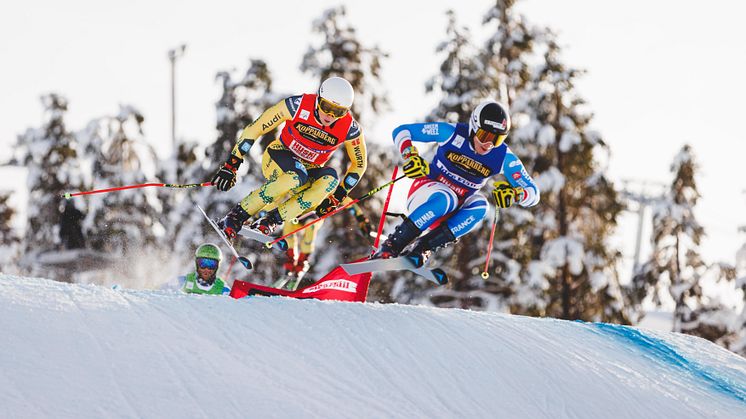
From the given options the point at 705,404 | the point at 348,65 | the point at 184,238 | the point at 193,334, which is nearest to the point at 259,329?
the point at 193,334

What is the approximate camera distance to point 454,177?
754cm

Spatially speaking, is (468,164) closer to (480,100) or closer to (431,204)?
(431,204)

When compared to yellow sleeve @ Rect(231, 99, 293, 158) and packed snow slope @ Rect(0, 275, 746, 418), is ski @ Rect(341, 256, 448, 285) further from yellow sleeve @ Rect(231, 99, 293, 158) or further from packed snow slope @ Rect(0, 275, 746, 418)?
yellow sleeve @ Rect(231, 99, 293, 158)

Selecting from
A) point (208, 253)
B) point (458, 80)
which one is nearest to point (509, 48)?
point (458, 80)

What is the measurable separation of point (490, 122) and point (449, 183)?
738 millimetres

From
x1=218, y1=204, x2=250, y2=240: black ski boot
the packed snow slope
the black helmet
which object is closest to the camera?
the packed snow slope

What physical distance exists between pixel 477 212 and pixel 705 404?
2526 mm

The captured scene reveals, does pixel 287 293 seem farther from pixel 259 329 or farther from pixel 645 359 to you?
pixel 645 359

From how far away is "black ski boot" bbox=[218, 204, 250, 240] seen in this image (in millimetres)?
8070

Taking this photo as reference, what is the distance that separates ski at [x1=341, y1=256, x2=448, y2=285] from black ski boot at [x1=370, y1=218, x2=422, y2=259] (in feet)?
0.39

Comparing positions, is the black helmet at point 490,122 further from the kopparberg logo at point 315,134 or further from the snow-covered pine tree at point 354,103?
the snow-covered pine tree at point 354,103

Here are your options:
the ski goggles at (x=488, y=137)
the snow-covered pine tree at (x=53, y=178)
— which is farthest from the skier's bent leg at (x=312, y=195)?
the snow-covered pine tree at (x=53, y=178)

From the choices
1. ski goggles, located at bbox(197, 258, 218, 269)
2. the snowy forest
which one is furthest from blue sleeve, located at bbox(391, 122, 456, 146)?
the snowy forest

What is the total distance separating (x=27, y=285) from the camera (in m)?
5.41
